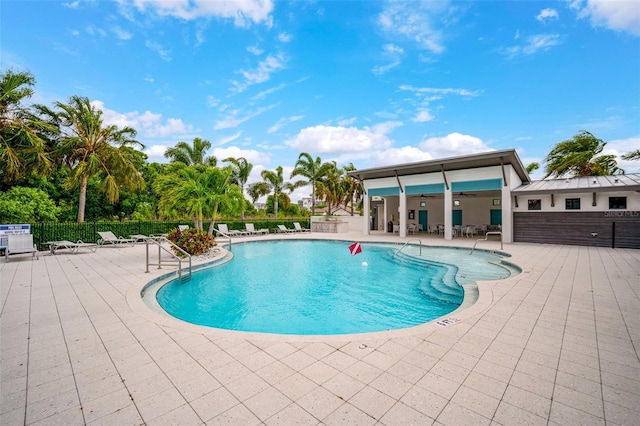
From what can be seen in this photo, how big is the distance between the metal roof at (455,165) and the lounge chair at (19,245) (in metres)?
16.4

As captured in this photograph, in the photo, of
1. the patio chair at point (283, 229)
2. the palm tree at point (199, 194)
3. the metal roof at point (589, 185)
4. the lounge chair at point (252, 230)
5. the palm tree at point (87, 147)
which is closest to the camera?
the palm tree at point (199, 194)

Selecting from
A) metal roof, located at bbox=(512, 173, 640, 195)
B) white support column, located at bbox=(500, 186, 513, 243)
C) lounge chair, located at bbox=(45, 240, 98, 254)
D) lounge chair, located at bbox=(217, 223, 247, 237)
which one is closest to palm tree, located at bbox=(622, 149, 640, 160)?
metal roof, located at bbox=(512, 173, 640, 195)

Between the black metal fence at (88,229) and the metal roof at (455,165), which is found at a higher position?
the metal roof at (455,165)

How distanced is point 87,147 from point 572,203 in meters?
27.2

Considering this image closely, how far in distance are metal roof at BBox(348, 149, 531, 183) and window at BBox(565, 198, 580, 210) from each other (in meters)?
2.84

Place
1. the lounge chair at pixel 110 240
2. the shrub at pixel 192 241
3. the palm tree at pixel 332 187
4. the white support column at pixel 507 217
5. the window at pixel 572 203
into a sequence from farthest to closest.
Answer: the palm tree at pixel 332 187
the white support column at pixel 507 217
the window at pixel 572 203
the lounge chair at pixel 110 240
the shrub at pixel 192 241

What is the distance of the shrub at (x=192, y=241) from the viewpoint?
999cm

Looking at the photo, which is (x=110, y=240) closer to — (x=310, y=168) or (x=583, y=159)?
(x=310, y=168)

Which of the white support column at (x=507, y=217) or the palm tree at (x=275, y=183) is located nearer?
the white support column at (x=507, y=217)

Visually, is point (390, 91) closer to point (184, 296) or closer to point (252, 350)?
point (184, 296)

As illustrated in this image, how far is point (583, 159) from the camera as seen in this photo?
23.0m

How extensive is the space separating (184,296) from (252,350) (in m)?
4.32

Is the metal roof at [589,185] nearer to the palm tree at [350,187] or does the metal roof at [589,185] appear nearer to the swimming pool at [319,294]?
the swimming pool at [319,294]

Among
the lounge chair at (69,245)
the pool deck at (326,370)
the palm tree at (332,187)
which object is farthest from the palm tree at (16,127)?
the palm tree at (332,187)
